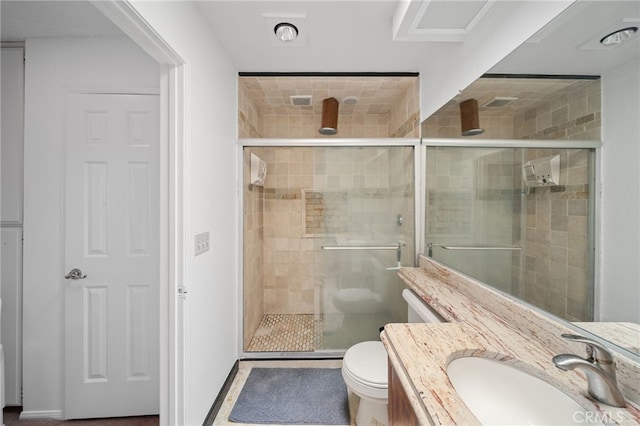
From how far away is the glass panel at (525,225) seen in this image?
2.74 feet

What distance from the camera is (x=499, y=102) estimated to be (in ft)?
3.96

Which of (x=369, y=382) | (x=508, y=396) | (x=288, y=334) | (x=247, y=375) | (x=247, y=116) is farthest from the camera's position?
(x=288, y=334)

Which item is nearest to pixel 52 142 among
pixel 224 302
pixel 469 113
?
pixel 224 302

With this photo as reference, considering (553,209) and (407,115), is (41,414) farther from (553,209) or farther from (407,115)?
(407,115)

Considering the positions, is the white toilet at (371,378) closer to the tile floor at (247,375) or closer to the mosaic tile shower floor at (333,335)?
the tile floor at (247,375)

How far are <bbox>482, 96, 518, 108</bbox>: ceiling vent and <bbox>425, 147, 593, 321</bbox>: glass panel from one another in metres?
0.20

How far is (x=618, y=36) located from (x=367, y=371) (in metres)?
1.64

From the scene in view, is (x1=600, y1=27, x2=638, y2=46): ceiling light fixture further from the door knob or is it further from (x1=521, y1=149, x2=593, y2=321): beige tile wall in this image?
the door knob

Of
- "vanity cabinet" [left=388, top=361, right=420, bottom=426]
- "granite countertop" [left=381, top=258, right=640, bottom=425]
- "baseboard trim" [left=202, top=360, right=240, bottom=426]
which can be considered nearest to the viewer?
"granite countertop" [left=381, top=258, right=640, bottom=425]

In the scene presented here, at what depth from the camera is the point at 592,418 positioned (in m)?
0.62

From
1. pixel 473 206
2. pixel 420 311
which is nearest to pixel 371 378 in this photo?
pixel 420 311

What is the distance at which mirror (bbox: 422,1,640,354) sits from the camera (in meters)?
0.73

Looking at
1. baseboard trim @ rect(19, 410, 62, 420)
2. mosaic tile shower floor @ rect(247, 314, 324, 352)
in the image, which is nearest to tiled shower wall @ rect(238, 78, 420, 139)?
mosaic tile shower floor @ rect(247, 314, 324, 352)

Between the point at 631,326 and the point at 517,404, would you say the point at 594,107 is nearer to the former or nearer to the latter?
the point at 631,326
